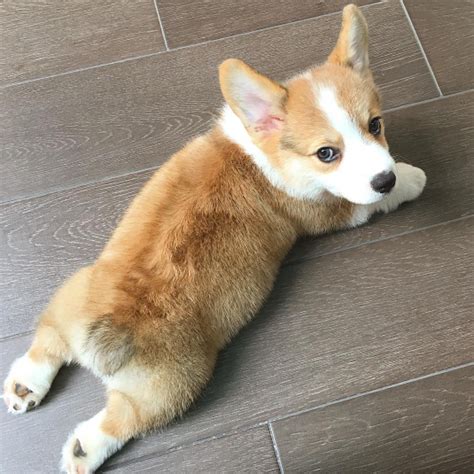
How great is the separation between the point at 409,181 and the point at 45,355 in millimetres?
975

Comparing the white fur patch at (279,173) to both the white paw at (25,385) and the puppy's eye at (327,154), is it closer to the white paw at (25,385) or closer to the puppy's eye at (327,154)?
the puppy's eye at (327,154)

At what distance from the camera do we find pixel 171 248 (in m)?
1.18

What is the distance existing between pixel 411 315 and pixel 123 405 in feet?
2.38

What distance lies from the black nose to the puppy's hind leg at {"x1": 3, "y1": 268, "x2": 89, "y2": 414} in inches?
25.7

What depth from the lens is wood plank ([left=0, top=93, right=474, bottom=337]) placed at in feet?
4.81

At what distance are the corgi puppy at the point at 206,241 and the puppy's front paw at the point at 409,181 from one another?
8.2 inches

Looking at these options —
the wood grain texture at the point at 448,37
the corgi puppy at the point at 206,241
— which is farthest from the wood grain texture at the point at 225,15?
the corgi puppy at the point at 206,241

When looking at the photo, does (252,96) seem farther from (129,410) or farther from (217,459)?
(217,459)

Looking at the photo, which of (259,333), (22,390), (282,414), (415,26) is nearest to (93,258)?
(22,390)

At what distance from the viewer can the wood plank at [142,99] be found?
157cm

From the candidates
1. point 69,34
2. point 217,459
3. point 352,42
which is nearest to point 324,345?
point 217,459

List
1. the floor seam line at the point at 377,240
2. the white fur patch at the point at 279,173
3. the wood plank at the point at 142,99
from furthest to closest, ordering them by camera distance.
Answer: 1. the wood plank at the point at 142,99
2. the floor seam line at the point at 377,240
3. the white fur patch at the point at 279,173

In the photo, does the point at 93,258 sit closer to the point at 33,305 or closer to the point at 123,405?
the point at 33,305

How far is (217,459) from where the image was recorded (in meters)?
1.34
